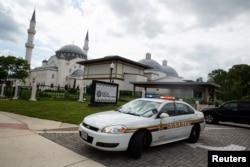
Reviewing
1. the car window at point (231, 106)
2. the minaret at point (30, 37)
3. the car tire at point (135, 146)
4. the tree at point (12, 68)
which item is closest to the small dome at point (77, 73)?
the minaret at point (30, 37)

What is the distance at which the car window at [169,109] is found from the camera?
6727mm

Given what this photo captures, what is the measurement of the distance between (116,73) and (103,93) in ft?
86.4

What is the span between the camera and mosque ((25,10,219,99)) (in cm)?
3457

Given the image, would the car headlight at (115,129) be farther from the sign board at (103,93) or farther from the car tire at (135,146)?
the sign board at (103,93)

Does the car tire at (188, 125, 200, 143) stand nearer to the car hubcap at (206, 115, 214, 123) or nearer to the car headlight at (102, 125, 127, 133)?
the car headlight at (102, 125, 127, 133)

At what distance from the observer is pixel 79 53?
255 feet

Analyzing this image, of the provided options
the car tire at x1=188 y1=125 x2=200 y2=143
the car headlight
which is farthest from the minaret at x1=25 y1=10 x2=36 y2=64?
the car headlight

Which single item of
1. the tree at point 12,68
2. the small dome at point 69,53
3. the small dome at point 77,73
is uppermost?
the small dome at point 69,53

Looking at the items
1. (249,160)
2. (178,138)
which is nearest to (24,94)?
(178,138)

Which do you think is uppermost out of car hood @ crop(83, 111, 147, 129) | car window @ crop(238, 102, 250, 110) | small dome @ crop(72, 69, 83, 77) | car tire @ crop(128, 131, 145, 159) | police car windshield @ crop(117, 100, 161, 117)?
small dome @ crop(72, 69, 83, 77)

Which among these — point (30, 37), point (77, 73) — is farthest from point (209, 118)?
point (77, 73)

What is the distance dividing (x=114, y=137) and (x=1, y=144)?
321 centimetres

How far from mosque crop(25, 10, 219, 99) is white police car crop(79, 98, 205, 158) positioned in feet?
48.4

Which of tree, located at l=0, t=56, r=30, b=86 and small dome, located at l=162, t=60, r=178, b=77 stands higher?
small dome, located at l=162, t=60, r=178, b=77
